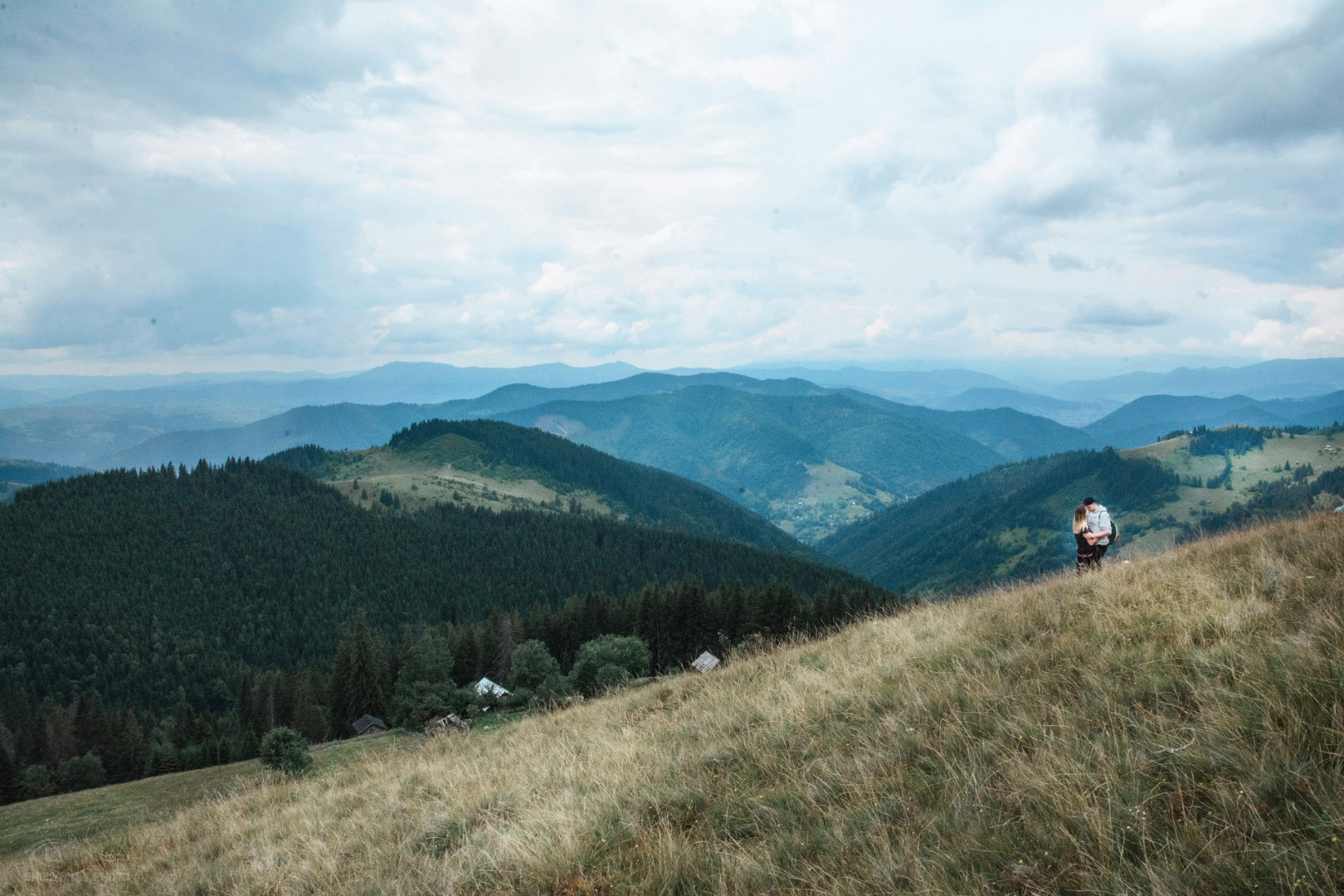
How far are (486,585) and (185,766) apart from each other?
283ft

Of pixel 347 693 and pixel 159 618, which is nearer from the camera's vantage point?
pixel 347 693

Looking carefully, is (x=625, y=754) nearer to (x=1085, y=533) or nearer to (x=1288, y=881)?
(x=1288, y=881)

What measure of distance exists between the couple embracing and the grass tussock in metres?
2.38


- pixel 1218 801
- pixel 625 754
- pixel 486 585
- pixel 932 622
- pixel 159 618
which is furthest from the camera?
pixel 486 585

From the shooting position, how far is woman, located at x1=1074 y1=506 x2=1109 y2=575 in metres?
12.4

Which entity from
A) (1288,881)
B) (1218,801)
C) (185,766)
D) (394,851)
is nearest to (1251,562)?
(1218,801)

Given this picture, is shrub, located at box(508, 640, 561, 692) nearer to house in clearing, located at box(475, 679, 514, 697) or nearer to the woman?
house in clearing, located at box(475, 679, 514, 697)

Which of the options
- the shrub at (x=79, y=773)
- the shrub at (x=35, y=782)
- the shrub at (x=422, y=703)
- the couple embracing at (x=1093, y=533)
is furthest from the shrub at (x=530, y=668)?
the couple embracing at (x=1093, y=533)

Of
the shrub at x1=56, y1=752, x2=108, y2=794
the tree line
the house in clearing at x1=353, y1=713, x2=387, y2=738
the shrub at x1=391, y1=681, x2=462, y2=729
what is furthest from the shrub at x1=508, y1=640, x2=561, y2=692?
the shrub at x1=56, y1=752, x2=108, y2=794

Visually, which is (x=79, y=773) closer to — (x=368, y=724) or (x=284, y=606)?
(x=368, y=724)

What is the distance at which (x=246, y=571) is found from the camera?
152 meters

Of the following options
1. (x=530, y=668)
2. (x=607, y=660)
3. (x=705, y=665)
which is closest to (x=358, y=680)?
(x=530, y=668)

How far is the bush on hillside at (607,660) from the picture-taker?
4852 cm

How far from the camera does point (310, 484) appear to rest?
19375 centimetres
